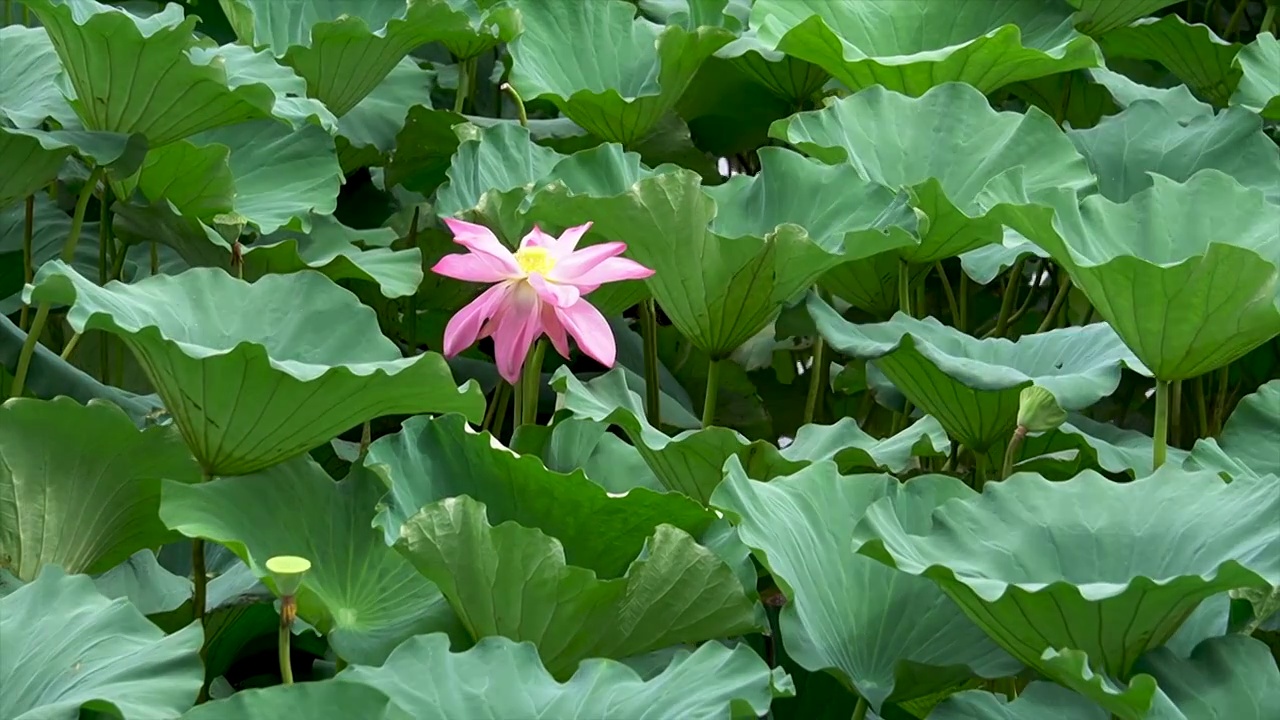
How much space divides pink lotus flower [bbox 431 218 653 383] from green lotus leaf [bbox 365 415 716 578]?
52mm

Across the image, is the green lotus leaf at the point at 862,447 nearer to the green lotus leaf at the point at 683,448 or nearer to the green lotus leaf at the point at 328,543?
the green lotus leaf at the point at 683,448

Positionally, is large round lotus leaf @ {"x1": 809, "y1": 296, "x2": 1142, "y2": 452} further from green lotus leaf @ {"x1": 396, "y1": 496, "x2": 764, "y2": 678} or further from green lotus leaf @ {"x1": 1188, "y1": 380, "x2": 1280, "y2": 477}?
green lotus leaf @ {"x1": 396, "y1": 496, "x2": 764, "y2": 678}

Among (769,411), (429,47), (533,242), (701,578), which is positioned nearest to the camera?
(701,578)

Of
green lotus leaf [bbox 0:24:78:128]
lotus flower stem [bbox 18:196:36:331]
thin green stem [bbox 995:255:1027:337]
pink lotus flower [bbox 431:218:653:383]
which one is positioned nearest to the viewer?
pink lotus flower [bbox 431:218:653:383]

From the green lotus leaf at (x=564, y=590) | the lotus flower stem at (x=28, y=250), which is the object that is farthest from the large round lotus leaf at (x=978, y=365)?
the lotus flower stem at (x=28, y=250)

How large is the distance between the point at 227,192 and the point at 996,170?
0.60m

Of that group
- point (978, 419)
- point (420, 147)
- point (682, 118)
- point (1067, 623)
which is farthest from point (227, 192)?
point (1067, 623)

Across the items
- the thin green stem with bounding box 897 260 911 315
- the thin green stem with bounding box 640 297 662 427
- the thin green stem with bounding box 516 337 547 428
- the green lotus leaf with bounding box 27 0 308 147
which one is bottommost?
the thin green stem with bounding box 640 297 662 427

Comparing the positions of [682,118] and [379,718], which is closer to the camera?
[379,718]

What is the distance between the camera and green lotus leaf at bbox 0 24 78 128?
1.15m

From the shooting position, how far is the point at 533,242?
36.7 inches

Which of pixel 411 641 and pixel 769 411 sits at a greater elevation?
pixel 411 641

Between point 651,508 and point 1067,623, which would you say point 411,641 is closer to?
point 651,508

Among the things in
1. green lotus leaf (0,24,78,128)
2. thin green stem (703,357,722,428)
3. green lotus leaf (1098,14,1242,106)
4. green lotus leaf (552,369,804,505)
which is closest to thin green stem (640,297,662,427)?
thin green stem (703,357,722,428)
